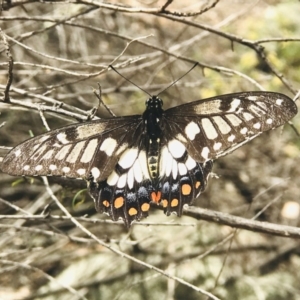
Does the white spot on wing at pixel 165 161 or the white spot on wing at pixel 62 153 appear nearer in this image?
the white spot on wing at pixel 62 153

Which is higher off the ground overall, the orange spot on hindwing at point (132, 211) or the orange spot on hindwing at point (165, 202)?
the orange spot on hindwing at point (165, 202)

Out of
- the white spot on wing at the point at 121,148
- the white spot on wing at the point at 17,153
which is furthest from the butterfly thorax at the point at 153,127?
the white spot on wing at the point at 17,153

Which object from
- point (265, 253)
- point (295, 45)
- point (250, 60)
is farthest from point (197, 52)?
point (265, 253)

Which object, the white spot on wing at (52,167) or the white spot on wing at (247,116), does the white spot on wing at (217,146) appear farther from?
the white spot on wing at (52,167)

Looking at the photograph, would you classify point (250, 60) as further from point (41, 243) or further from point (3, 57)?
point (41, 243)

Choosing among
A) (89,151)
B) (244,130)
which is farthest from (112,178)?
(244,130)

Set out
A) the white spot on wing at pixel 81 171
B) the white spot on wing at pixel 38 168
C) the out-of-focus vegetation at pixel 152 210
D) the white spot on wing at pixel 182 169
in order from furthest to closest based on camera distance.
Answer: the out-of-focus vegetation at pixel 152 210 → the white spot on wing at pixel 182 169 → the white spot on wing at pixel 81 171 → the white spot on wing at pixel 38 168
